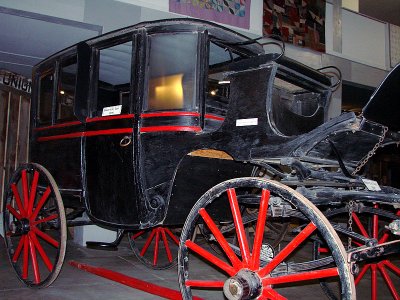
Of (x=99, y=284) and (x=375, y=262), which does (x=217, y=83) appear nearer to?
(x=375, y=262)

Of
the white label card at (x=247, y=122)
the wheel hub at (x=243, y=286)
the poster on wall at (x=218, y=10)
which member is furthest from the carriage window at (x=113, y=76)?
the poster on wall at (x=218, y=10)

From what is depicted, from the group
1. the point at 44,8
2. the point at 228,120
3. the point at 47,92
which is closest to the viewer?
the point at 228,120

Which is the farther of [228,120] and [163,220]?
[163,220]

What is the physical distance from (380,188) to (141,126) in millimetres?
1716

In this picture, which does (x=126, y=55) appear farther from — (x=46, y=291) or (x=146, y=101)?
(x=46, y=291)

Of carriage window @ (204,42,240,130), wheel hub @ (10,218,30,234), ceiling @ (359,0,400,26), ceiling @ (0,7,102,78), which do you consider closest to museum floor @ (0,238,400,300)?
wheel hub @ (10,218,30,234)

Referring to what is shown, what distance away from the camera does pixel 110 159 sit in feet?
10.4

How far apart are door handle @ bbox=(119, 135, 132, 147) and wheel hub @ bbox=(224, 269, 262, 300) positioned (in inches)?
52.1

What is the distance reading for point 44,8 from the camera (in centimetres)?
543

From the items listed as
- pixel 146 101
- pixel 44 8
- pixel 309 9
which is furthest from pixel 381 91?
pixel 309 9

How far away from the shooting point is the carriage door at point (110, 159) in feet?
9.96

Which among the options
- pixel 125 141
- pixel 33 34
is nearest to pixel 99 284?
pixel 125 141

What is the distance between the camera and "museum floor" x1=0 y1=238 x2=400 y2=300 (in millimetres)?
3451

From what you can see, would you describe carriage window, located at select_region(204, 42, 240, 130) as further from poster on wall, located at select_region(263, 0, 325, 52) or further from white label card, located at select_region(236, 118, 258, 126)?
poster on wall, located at select_region(263, 0, 325, 52)
